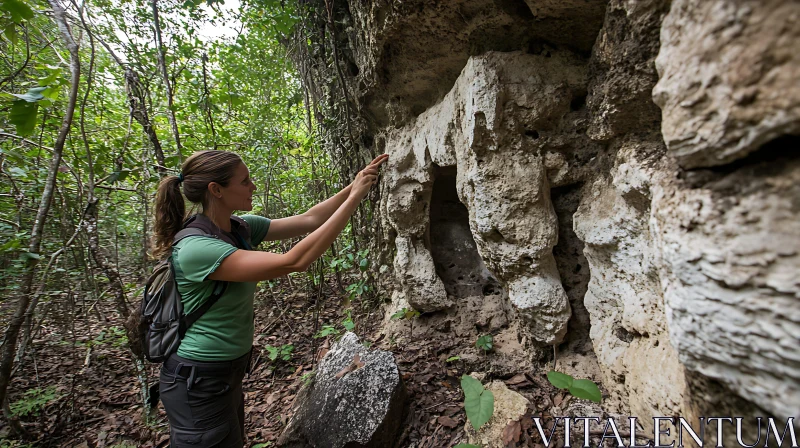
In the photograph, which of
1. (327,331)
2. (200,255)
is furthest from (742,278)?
(327,331)

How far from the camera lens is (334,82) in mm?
3619

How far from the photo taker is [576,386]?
1481mm

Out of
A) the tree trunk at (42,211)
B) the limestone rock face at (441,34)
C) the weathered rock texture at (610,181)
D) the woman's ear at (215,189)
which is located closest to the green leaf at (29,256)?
the tree trunk at (42,211)

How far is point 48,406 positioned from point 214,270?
344 cm

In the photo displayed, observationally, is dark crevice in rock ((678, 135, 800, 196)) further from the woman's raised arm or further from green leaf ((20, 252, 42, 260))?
green leaf ((20, 252, 42, 260))

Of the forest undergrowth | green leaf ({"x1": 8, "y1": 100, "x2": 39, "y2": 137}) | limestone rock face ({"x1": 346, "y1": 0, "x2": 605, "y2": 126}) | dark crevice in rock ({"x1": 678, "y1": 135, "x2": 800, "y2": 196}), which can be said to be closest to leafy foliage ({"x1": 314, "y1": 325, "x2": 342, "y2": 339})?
the forest undergrowth

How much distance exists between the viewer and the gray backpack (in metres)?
Answer: 1.56

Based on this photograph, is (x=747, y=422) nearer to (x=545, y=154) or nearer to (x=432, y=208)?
(x=545, y=154)

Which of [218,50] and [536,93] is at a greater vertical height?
[218,50]

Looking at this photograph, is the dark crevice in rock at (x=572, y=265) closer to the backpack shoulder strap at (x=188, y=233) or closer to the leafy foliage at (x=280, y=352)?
the backpack shoulder strap at (x=188, y=233)

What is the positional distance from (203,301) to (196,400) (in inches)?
18.6

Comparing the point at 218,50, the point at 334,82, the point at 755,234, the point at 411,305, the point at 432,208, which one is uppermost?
the point at 218,50

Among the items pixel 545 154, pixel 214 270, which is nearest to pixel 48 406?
pixel 214 270

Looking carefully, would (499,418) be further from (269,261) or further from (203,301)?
(203,301)
